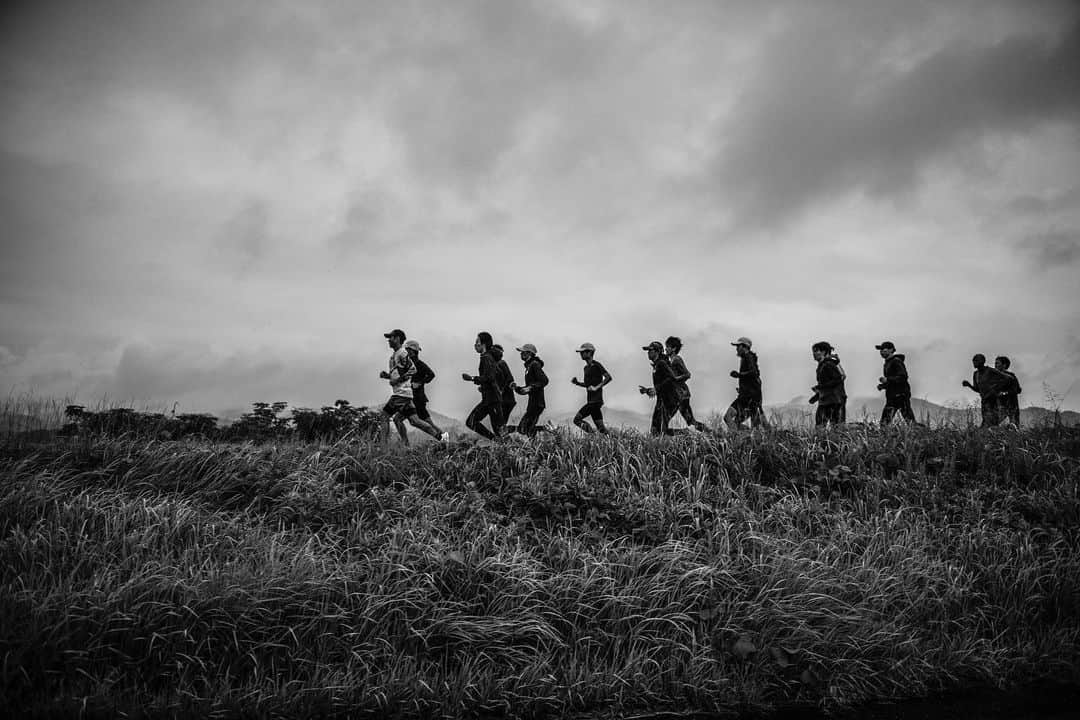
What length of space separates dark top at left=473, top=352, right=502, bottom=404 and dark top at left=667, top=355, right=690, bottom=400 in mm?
3184

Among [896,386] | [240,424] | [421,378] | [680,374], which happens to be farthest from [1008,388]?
[240,424]

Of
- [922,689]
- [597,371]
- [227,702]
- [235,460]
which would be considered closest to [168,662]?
[227,702]

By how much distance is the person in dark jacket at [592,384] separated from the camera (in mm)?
12000

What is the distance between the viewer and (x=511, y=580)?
5496mm

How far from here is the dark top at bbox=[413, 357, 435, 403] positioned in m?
11.0

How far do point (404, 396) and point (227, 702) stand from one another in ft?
21.7

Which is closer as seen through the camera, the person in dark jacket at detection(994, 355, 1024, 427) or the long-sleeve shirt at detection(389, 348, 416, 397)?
the long-sleeve shirt at detection(389, 348, 416, 397)

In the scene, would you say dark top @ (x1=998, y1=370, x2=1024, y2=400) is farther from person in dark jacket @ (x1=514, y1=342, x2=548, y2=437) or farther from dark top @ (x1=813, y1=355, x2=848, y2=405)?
→ person in dark jacket @ (x1=514, y1=342, x2=548, y2=437)

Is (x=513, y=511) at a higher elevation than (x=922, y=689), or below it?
higher

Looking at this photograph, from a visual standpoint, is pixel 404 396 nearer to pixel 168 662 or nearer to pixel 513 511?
pixel 513 511

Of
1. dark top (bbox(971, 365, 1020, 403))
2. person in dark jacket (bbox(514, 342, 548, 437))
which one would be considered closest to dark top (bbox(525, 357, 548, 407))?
person in dark jacket (bbox(514, 342, 548, 437))

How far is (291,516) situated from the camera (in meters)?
6.55

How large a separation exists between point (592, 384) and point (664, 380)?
4.25 ft

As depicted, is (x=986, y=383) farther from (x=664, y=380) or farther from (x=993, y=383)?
(x=664, y=380)
